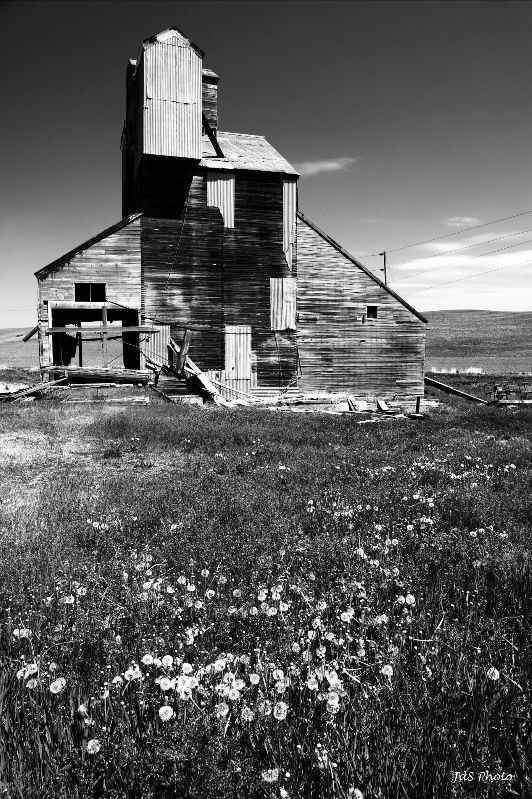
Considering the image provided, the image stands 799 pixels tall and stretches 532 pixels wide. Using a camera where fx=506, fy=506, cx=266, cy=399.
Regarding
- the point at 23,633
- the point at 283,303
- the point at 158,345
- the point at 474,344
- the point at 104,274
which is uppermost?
the point at 104,274

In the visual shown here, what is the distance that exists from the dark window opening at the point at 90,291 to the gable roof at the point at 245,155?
28.0ft

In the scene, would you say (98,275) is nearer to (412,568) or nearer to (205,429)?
(205,429)

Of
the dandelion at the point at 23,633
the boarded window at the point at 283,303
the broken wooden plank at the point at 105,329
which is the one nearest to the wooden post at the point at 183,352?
the broken wooden plank at the point at 105,329

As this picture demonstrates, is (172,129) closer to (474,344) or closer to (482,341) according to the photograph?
(474,344)

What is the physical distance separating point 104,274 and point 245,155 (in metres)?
11.2

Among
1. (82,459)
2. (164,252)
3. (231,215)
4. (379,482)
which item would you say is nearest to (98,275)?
(164,252)

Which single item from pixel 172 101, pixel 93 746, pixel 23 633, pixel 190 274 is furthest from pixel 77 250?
pixel 93 746

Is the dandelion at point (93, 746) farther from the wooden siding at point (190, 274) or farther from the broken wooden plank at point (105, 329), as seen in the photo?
the wooden siding at point (190, 274)

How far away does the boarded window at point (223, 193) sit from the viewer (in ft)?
88.7

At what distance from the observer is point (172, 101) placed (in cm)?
2567

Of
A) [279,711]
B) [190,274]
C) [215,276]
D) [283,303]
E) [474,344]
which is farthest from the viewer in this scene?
[474,344]

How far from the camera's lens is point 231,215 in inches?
1079

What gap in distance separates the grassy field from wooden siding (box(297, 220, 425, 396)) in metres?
20.5

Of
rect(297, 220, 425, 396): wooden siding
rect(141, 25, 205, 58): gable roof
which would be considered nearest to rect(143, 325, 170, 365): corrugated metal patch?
rect(297, 220, 425, 396): wooden siding
